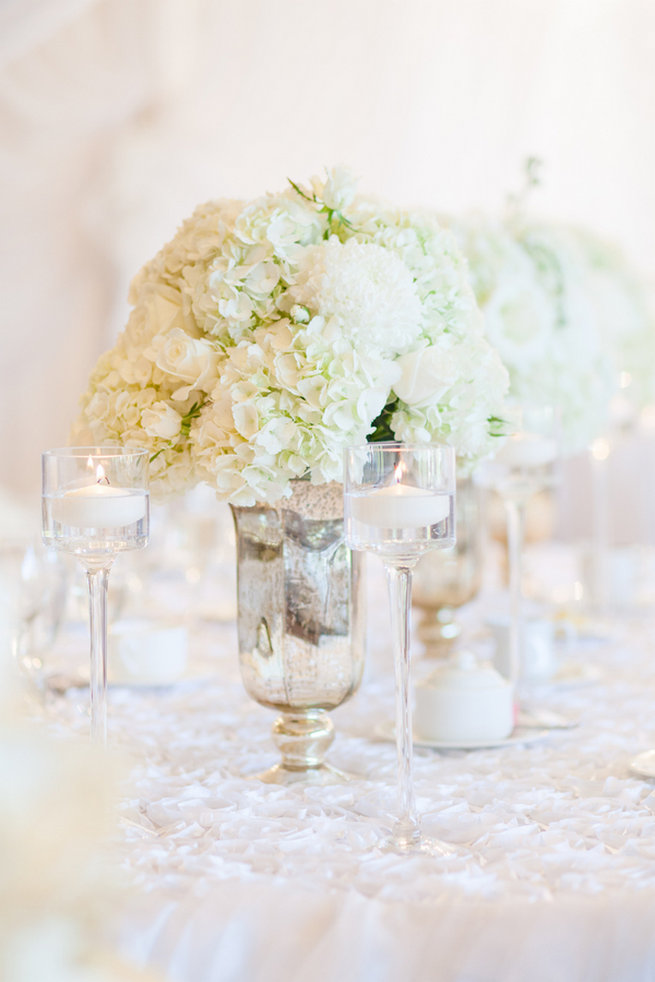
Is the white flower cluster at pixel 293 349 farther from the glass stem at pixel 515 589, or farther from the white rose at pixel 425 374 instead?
the glass stem at pixel 515 589

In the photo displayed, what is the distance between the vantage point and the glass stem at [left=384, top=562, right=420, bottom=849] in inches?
38.9

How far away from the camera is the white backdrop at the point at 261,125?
134 inches

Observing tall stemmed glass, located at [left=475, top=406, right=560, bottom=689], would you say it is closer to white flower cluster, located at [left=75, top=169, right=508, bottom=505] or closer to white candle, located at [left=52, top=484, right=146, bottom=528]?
white flower cluster, located at [left=75, top=169, right=508, bottom=505]

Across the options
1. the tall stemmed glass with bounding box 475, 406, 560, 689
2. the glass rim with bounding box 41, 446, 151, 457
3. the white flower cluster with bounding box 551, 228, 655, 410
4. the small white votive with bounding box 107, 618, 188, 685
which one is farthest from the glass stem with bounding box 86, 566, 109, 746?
the white flower cluster with bounding box 551, 228, 655, 410

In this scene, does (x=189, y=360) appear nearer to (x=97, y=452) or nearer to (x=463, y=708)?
(x=97, y=452)

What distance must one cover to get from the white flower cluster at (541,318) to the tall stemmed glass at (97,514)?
86 cm

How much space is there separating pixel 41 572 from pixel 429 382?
26.4 inches

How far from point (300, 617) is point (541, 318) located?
33.0 inches

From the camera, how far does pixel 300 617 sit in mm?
1198

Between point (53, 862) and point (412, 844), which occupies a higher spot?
point (53, 862)

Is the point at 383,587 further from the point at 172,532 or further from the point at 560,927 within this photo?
the point at 560,927

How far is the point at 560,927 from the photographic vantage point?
0.78 meters

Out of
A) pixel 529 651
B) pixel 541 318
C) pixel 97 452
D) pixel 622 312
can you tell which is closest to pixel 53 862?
pixel 97 452

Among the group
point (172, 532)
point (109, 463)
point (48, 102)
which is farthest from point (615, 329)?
point (48, 102)
